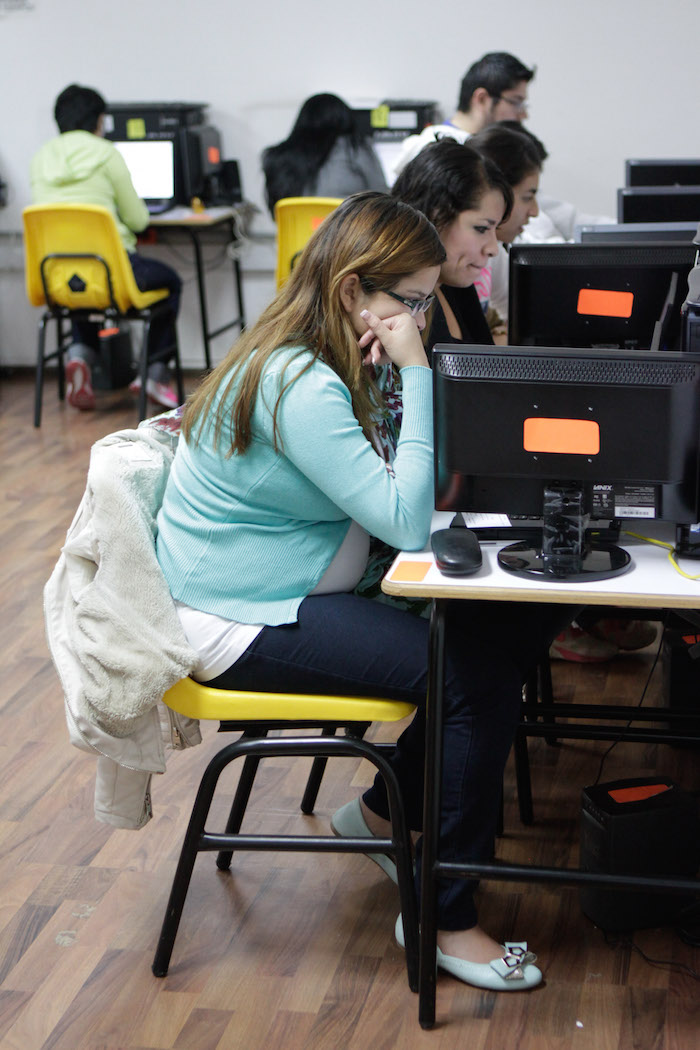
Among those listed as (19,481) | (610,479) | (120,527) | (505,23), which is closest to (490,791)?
(610,479)

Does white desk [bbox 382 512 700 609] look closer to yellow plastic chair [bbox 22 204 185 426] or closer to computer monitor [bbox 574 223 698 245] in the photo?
computer monitor [bbox 574 223 698 245]

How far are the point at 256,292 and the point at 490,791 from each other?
14.3 feet

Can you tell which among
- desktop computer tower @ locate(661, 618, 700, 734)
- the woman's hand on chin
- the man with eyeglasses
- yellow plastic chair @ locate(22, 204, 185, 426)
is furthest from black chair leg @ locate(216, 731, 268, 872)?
yellow plastic chair @ locate(22, 204, 185, 426)

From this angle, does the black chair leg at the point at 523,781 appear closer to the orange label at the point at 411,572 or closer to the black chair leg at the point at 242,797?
the black chair leg at the point at 242,797

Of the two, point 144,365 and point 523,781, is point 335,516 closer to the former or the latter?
point 523,781

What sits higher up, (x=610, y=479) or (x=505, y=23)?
(x=505, y=23)

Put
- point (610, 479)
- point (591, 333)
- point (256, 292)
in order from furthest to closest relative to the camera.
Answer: point (256, 292), point (591, 333), point (610, 479)

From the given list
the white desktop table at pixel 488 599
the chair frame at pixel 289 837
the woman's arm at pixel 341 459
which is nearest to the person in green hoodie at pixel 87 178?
the woman's arm at pixel 341 459

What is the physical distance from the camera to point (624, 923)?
5.88ft

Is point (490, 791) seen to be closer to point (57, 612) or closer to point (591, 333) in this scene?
point (57, 612)

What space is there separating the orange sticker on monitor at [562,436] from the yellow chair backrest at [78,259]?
11.1 feet

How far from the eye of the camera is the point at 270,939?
1.81m

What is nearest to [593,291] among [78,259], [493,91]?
[493,91]

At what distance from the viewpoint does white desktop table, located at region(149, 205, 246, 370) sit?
5121 mm
